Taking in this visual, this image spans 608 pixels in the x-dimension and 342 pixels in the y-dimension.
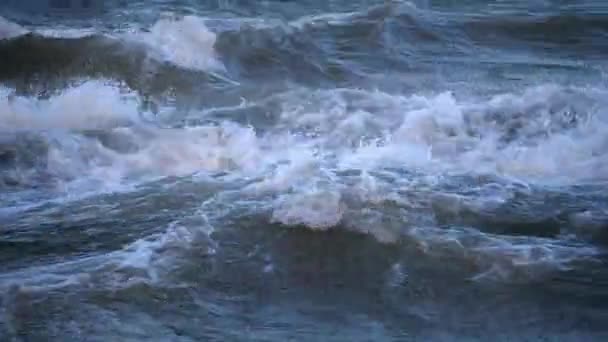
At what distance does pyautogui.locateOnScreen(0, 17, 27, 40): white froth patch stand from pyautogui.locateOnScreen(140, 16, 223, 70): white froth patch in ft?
4.09

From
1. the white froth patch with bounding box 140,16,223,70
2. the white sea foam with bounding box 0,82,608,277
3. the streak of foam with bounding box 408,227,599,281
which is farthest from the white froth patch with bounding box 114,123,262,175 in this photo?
the white froth patch with bounding box 140,16,223,70

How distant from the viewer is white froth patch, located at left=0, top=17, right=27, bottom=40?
418 inches

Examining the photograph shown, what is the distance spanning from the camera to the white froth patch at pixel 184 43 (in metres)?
9.92

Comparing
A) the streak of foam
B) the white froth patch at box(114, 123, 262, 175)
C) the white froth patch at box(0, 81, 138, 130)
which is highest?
the streak of foam

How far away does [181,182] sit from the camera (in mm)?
6664

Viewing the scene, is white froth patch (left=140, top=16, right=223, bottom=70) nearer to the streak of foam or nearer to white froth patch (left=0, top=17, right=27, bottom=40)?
white froth patch (left=0, top=17, right=27, bottom=40)

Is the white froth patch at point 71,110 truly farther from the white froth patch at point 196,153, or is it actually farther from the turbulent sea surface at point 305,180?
the white froth patch at point 196,153

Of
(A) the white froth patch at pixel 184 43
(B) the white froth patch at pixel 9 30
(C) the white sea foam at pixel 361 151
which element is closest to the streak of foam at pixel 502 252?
(C) the white sea foam at pixel 361 151

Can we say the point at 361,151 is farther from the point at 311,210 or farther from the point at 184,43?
the point at 184,43

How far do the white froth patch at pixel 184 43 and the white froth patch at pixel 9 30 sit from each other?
125cm

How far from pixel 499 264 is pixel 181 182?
215cm

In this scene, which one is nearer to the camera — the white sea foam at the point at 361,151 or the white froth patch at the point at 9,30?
the white sea foam at the point at 361,151

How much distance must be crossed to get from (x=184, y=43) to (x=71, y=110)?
7.57ft

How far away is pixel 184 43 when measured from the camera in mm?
10250
